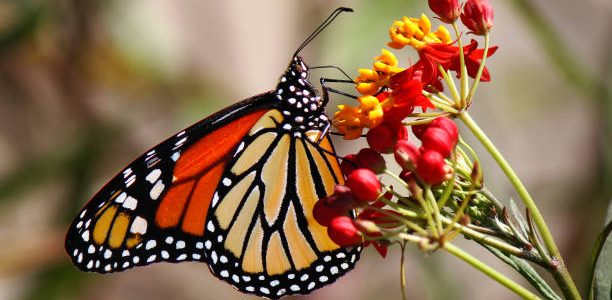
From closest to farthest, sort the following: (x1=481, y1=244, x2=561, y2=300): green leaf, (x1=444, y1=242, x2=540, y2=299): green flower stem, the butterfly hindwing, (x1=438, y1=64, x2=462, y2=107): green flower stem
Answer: (x1=444, y1=242, x2=540, y2=299): green flower stem, (x1=481, y1=244, x2=561, y2=300): green leaf, (x1=438, y1=64, x2=462, y2=107): green flower stem, the butterfly hindwing

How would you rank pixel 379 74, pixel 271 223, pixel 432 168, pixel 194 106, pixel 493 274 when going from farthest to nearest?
pixel 194 106 → pixel 271 223 → pixel 379 74 → pixel 432 168 → pixel 493 274

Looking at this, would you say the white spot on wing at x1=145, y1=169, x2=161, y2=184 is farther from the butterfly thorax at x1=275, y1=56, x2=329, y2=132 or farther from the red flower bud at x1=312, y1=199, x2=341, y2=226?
the red flower bud at x1=312, y1=199, x2=341, y2=226

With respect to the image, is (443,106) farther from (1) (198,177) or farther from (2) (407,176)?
(1) (198,177)

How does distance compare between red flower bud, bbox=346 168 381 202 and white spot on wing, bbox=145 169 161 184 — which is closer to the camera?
red flower bud, bbox=346 168 381 202

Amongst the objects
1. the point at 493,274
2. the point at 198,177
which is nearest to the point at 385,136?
the point at 493,274

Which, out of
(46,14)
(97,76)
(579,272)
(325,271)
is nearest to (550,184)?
(579,272)

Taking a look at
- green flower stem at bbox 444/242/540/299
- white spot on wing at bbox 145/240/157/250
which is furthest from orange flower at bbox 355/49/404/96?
white spot on wing at bbox 145/240/157/250

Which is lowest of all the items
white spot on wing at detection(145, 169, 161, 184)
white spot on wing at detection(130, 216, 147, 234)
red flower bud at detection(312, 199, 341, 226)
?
red flower bud at detection(312, 199, 341, 226)
